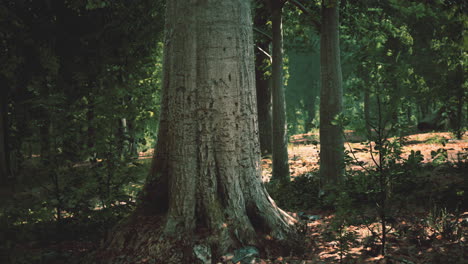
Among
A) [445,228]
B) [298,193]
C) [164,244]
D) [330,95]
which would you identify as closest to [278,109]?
[330,95]

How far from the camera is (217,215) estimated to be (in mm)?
3492

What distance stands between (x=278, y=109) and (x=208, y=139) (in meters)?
4.55

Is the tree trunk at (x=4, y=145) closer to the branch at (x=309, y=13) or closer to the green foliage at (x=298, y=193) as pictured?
the green foliage at (x=298, y=193)

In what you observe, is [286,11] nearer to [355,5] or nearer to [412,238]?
[355,5]

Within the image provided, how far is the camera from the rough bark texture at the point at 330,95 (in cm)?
588

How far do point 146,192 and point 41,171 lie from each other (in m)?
1.31

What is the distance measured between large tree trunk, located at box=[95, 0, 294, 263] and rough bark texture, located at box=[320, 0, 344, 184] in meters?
2.60

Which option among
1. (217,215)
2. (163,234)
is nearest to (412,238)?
(217,215)

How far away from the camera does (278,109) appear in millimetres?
7844

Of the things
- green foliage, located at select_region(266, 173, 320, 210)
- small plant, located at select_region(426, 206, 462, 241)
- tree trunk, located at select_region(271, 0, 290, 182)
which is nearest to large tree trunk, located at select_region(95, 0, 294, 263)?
small plant, located at select_region(426, 206, 462, 241)

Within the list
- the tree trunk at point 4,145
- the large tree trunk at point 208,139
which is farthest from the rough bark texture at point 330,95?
the tree trunk at point 4,145

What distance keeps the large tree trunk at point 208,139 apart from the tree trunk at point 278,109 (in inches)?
162

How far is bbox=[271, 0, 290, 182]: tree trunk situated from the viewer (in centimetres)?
769

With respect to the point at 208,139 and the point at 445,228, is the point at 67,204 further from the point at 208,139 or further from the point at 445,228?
the point at 445,228
